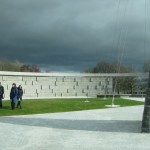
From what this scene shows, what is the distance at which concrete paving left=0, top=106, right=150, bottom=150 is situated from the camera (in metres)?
11.2

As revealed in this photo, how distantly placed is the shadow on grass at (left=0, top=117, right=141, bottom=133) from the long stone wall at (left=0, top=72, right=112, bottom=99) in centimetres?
2154

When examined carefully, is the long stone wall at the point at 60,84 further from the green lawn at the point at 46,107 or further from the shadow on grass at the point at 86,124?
the shadow on grass at the point at 86,124

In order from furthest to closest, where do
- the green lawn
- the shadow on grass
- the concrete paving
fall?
the green lawn
the shadow on grass
the concrete paving

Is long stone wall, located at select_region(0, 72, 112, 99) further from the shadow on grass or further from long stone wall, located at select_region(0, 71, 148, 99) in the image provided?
the shadow on grass

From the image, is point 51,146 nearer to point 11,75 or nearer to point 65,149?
point 65,149

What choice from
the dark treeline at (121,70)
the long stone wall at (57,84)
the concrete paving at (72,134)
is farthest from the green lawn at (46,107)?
the dark treeline at (121,70)

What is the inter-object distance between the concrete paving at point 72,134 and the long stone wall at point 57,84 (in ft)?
73.7

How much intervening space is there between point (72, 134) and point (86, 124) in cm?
262

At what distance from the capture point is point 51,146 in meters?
11.2

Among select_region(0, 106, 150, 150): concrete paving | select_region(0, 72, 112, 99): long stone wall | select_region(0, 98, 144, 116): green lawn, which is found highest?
select_region(0, 72, 112, 99): long stone wall

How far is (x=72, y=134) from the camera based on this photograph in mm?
13336

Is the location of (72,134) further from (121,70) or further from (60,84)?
(121,70)

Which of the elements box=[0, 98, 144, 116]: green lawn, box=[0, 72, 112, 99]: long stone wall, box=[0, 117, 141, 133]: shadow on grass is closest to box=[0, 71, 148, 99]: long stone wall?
box=[0, 72, 112, 99]: long stone wall

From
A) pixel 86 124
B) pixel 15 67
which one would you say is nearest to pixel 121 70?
pixel 15 67
